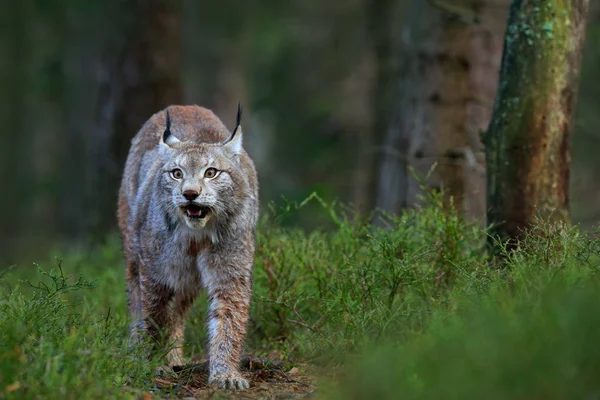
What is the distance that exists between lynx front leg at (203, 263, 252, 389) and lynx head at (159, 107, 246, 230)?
0.35 meters

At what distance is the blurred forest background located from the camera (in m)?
9.17

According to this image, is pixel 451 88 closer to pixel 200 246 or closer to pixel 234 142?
pixel 234 142

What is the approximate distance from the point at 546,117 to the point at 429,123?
287 centimetres

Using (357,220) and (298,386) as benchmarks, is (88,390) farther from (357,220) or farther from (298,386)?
(357,220)

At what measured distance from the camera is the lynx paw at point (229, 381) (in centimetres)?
545

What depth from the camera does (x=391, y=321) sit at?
17.7 ft

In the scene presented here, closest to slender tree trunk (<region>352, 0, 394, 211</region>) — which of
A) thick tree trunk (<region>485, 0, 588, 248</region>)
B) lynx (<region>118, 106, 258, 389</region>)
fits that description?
thick tree trunk (<region>485, 0, 588, 248</region>)

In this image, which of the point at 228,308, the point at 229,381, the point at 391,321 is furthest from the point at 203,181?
the point at 391,321

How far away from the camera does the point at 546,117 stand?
632cm

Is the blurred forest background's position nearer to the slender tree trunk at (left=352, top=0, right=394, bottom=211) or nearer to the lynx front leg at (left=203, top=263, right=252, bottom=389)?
the slender tree trunk at (left=352, top=0, right=394, bottom=211)

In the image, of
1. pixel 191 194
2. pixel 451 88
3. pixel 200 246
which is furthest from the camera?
pixel 451 88

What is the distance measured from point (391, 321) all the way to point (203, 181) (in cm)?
146

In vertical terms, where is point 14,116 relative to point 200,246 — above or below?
below

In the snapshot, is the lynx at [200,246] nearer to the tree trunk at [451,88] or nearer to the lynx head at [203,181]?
the lynx head at [203,181]
